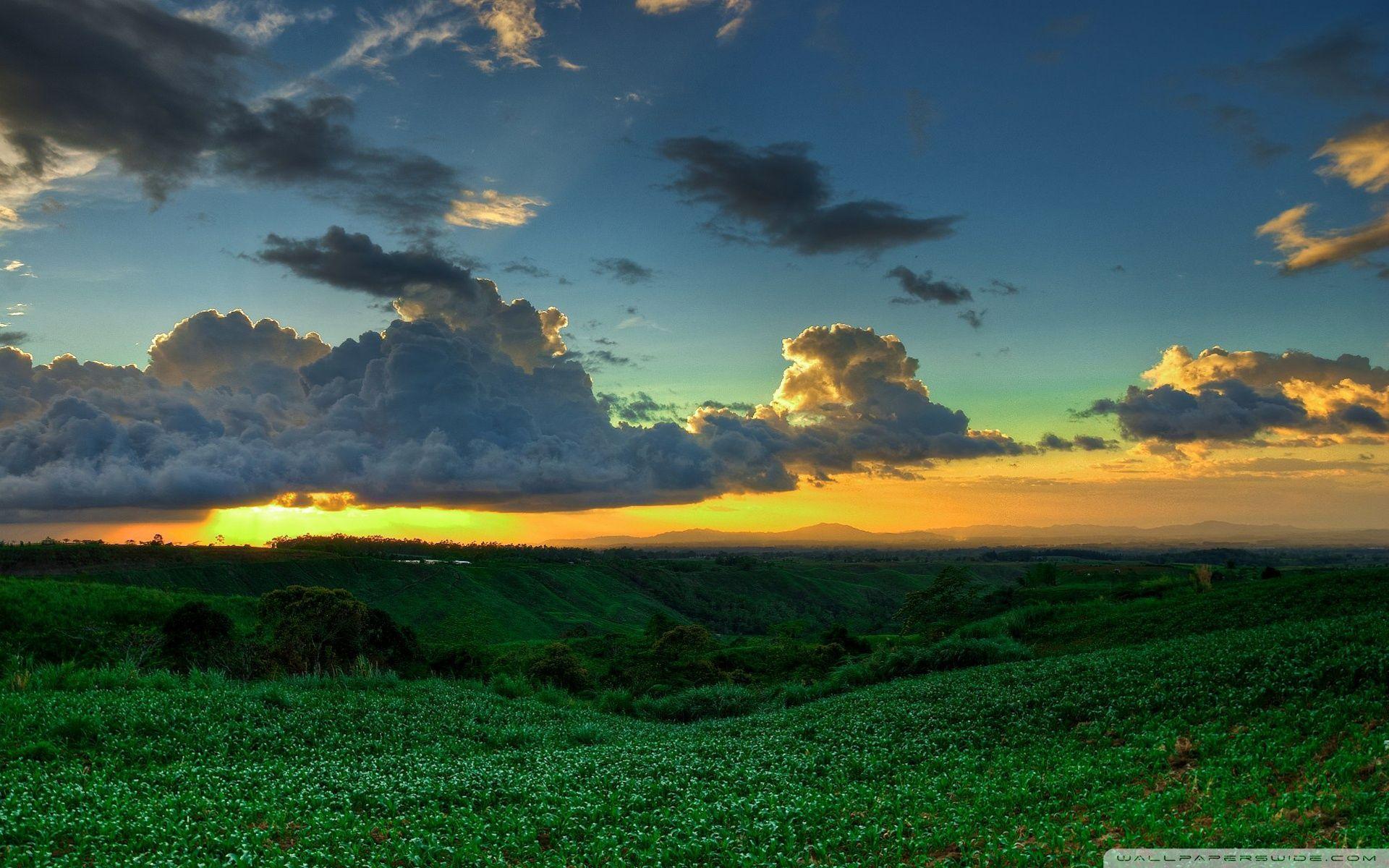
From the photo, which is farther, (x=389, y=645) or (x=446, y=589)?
(x=446, y=589)

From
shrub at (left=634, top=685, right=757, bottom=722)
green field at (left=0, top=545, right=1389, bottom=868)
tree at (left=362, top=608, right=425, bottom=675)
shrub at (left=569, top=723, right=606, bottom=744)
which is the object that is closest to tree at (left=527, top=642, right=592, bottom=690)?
tree at (left=362, top=608, right=425, bottom=675)

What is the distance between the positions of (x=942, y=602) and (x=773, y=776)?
42812mm

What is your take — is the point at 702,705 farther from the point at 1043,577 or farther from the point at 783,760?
the point at 1043,577

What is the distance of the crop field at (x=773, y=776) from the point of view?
47.3ft

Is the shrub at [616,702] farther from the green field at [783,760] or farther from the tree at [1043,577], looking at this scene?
the tree at [1043,577]

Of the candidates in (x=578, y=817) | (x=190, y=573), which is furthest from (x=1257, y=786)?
(x=190, y=573)

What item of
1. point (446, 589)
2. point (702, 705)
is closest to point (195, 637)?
point (702, 705)

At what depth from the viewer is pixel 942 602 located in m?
59.3

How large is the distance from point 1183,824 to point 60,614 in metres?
69.1

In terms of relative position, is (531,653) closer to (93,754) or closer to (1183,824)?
(93,754)

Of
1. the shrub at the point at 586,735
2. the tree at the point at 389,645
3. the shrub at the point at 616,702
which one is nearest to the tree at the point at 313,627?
the tree at the point at 389,645

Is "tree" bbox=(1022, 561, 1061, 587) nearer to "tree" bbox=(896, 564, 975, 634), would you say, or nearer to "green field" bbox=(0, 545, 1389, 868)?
"tree" bbox=(896, 564, 975, 634)

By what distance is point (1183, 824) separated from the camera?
13766 millimetres

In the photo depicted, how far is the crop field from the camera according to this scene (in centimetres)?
1443
